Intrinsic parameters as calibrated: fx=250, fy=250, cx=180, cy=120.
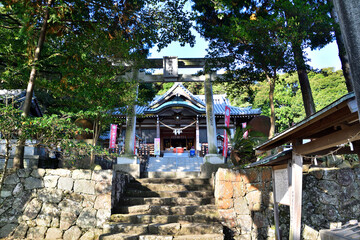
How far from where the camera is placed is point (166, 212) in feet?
21.5

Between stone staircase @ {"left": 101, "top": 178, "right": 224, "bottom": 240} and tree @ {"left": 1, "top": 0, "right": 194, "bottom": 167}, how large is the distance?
3129mm

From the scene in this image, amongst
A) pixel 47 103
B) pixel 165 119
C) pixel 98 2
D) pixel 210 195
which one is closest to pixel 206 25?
pixel 98 2

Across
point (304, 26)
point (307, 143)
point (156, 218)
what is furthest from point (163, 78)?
point (307, 143)

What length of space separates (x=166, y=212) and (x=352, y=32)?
5.82 metres

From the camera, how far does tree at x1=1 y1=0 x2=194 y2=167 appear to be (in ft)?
21.6

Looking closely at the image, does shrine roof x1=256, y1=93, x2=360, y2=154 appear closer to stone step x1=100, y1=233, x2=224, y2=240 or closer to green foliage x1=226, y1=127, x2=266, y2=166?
stone step x1=100, y1=233, x2=224, y2=240

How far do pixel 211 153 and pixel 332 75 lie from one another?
21.1 meters

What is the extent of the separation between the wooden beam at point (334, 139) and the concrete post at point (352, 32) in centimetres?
125

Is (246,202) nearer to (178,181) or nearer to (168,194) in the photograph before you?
(168,194)

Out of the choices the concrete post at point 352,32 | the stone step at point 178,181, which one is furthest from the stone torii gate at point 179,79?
the concrete post at point 352,32

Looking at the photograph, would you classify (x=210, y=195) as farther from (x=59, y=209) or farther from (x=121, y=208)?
(x=59, y=209)

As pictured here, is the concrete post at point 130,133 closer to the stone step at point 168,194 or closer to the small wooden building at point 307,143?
the stone step at point 168,194

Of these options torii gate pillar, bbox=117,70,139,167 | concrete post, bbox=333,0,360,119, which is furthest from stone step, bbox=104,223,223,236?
concrete post, bbox=333,0,360,119

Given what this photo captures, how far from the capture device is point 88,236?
6027 mm
